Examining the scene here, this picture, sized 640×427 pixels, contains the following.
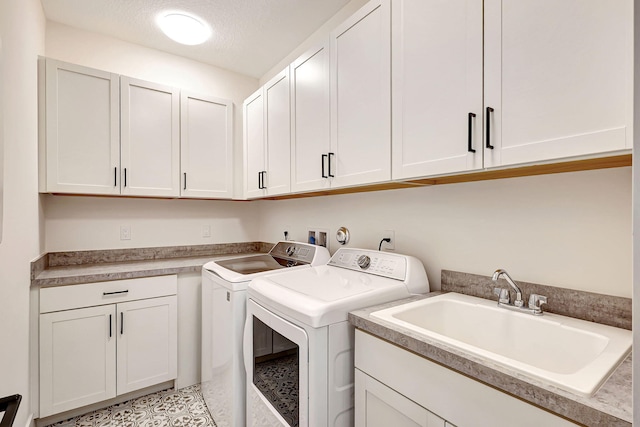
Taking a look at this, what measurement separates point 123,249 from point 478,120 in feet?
8.65

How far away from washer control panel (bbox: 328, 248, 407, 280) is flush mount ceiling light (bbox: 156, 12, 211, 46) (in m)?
1.87

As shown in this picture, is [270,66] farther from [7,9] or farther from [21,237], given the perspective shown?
[21,237]

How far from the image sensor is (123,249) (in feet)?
8.22

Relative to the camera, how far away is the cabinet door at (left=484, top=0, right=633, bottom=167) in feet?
2.53

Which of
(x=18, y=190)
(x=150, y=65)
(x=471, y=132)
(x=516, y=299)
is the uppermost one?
(x=150, y=65)

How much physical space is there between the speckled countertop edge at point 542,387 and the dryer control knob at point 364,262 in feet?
2.27

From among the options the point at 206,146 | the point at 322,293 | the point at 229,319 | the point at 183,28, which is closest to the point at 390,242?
the point at 322,293

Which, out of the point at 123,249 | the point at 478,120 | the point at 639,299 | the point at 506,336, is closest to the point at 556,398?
the point at 639,299

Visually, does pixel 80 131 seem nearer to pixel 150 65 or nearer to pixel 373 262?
pixel 150 65

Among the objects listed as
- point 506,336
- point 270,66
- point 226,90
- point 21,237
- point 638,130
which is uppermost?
point 270,66

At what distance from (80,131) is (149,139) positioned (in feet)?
1.37

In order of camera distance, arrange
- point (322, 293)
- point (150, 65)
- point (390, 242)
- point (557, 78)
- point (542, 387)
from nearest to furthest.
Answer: point (542, 387)
point (557, 78)
point (322, 293)
point (390, 242)
point (150, 65)

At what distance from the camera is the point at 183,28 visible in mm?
2201

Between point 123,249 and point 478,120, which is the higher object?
point 478,120
